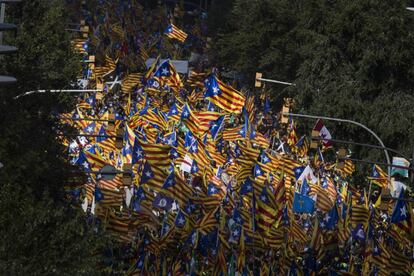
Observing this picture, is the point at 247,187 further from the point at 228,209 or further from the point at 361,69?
the point at 361,69

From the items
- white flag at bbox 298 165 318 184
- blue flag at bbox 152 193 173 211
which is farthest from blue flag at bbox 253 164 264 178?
blue flag at bbox 152 193 173 211

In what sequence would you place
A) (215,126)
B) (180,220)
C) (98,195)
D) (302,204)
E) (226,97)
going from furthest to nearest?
(215,126) < (226,97) < (302,204) < (98,195) < (180,220)

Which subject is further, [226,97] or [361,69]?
[361,69]

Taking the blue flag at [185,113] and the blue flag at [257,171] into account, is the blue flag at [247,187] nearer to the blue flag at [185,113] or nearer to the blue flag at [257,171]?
the blue flag at [257,171]

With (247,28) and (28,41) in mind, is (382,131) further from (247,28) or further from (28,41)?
(247,28)

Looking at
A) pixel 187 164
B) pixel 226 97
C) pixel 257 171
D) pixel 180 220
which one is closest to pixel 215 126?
pixel 226 97

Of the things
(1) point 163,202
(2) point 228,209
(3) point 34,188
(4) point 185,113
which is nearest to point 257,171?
(2) point 228,209

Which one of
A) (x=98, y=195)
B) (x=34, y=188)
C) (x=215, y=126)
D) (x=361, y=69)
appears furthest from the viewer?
(x=361, y=69)

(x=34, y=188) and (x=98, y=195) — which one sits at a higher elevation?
(x=34, y=188)

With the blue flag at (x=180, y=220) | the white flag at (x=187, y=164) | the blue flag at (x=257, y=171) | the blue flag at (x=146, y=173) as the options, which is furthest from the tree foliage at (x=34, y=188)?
the blue flag at (x=257, y=171)

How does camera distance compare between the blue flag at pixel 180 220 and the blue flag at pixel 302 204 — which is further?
the blue flag at pixel 302 204

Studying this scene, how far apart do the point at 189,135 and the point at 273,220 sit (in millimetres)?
12007

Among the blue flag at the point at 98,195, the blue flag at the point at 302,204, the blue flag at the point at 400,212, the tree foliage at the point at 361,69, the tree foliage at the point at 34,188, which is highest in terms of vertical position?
the tree foliage at the point at 34,188

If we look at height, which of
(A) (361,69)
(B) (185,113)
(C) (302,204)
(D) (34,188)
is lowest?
(A) (361,69)
